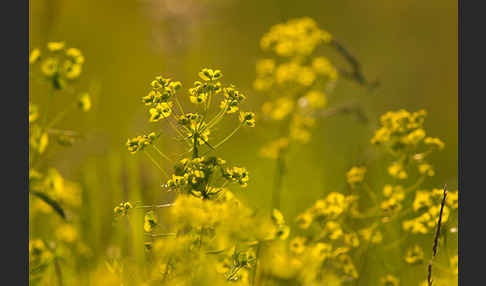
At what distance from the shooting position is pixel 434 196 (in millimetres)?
2473

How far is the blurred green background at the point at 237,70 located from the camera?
3.06 metres

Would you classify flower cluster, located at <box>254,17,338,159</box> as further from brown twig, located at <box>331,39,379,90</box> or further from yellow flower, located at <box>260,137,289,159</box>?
brown twig, located at <box>331,39,379,90</box>

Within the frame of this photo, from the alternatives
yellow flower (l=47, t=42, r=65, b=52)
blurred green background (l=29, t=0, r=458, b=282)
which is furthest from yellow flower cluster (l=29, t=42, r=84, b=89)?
blurred green background (l=29, t=0, r=458, b=282)

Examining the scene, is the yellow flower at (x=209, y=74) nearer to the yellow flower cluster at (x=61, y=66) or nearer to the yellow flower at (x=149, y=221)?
the yellow flower at (x=149, y=221)

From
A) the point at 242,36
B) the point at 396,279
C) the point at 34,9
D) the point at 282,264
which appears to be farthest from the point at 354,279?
Answer: the point at 242,36

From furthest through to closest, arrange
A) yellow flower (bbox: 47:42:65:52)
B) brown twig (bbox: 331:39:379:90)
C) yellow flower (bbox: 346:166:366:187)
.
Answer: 1. brown twig (bbox: 331:39:379:90)
2. yellow flower (bbox: 346:166:366:187)
3. yellow flower (bbox: 47:42:65:52)

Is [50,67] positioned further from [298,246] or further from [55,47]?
[298,246]

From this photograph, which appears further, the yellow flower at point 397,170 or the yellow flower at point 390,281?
the yellow flower at point 397,170

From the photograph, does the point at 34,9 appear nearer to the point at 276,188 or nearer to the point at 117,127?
the point at 117,127

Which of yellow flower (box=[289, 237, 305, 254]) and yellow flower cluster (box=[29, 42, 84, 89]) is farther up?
yellow flower cluster (box=[29, 42, 84, 89])

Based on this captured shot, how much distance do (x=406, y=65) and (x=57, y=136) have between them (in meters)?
4.44

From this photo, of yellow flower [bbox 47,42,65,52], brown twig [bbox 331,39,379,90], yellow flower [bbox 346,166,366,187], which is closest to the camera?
yellow flower [bbox 47,42,65,52]

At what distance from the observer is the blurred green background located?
3.06 metres

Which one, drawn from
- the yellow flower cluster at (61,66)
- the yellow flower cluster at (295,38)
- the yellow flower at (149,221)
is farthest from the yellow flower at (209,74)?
the yellow flower cluster at (295,38)
